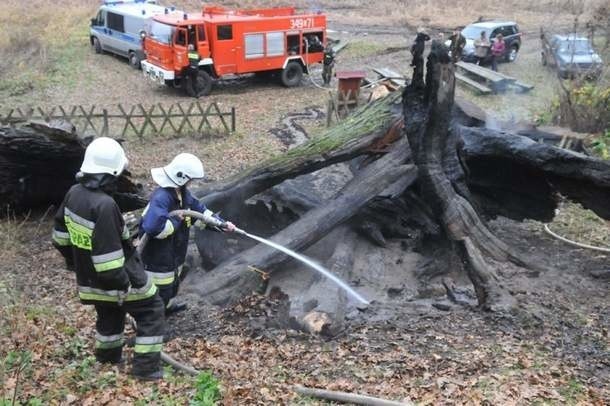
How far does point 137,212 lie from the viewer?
9.12m

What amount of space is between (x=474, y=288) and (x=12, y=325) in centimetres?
463

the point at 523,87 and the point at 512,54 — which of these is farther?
the point at 512,54

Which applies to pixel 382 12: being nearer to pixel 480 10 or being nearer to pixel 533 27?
pixel 480 10

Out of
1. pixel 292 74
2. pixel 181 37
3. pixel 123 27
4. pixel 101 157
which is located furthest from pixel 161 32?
pixel 101 157

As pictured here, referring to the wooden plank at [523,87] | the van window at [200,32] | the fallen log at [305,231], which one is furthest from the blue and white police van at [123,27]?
the fallen log at [305,231]

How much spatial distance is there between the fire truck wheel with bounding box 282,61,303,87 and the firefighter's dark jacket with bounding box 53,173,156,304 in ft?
51.1

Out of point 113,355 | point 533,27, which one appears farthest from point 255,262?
point 533,27

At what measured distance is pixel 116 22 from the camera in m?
22.4

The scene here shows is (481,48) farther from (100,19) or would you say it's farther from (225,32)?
(100,19)

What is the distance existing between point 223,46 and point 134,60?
5023mm

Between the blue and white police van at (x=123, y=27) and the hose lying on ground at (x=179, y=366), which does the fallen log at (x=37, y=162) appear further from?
the blue and white police van at (x=123, y=27)

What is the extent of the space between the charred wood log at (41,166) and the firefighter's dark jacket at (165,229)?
94.0 inches

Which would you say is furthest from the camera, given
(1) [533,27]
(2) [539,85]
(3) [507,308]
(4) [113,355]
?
(1) [533,27]

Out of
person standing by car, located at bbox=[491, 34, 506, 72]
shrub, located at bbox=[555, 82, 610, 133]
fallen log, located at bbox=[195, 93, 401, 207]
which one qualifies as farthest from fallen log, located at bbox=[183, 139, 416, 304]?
person standing by car, located at bbox=[491, 34, 506, 72]
